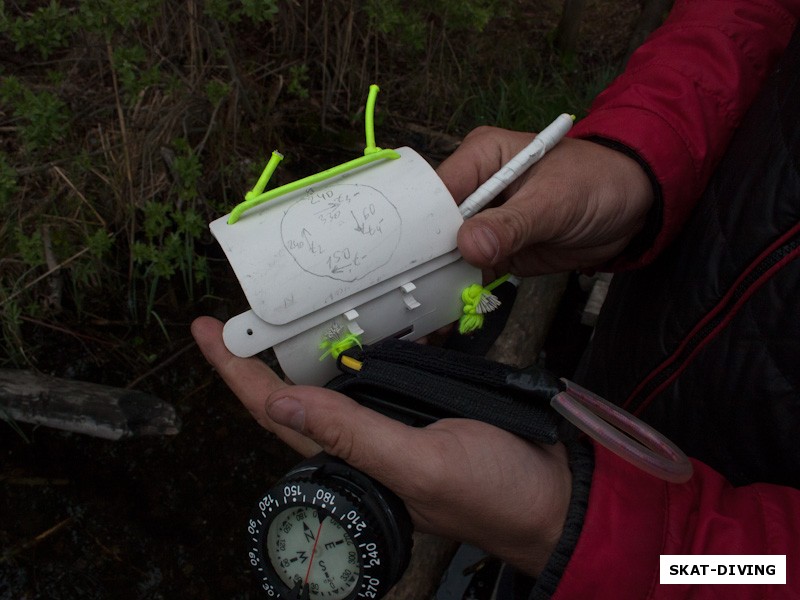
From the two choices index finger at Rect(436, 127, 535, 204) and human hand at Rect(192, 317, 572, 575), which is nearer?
human hand at Rect(192, 317, 572, 575)

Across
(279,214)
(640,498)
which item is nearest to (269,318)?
(279,214)

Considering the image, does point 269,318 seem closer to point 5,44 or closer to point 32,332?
point 32,332

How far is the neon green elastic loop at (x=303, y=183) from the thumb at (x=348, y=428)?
0.98 ft

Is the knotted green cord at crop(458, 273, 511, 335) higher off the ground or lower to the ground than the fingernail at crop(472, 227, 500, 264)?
lower

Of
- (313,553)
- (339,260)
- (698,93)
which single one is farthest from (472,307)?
(698,93)

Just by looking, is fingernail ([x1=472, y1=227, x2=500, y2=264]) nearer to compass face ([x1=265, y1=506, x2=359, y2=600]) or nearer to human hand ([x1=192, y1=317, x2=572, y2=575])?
human hand ([x1=192, y1=317, x2=572, y2=575])

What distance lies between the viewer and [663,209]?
4.05 feet

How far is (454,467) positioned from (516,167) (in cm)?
56

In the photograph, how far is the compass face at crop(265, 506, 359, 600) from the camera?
93 cm

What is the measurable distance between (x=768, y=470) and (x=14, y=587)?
177cm

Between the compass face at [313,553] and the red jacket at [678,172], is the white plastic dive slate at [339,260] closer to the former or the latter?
the compass face at [313,553]

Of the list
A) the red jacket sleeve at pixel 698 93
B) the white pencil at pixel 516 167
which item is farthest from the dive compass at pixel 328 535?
the red jacket sleeve at pixel 698 93

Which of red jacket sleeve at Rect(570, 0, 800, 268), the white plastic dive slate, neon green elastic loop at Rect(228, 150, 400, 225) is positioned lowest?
the white plastic dive slate

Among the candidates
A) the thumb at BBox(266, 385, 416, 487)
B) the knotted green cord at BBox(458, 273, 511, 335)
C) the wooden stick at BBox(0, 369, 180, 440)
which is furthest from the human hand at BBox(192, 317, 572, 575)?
the wooden stick at BBox(0, 369, 180, 440)
